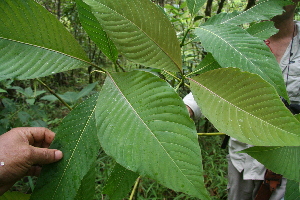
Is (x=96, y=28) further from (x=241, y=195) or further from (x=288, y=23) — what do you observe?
(x=241, y=195)

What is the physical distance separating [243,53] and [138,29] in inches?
9.9

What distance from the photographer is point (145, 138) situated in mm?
340

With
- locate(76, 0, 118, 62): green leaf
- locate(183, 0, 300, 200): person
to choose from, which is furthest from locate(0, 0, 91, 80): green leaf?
locate(183, 0, 300, 200): person

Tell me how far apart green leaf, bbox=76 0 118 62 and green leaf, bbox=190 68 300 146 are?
0.81ft

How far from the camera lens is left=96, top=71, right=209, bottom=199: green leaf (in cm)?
32

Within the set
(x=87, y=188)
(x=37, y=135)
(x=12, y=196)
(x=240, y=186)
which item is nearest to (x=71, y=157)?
(x=87, y=188)

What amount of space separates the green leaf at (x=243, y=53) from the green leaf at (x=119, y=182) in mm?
417

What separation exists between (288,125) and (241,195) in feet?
5.04

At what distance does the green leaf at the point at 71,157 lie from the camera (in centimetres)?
44

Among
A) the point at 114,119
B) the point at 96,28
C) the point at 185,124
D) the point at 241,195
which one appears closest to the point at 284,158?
the point at 185,124

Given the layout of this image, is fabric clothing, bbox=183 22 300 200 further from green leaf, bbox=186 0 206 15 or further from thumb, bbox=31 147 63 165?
thumb, bbox=31 147 63 165

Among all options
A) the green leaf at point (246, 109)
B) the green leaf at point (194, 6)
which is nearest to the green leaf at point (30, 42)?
the green leaf at point (246, 109)

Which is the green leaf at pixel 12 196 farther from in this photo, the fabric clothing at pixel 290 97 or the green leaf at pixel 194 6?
the fabric clothing at pixel 290 97

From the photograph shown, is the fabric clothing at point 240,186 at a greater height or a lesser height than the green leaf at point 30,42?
lesser
